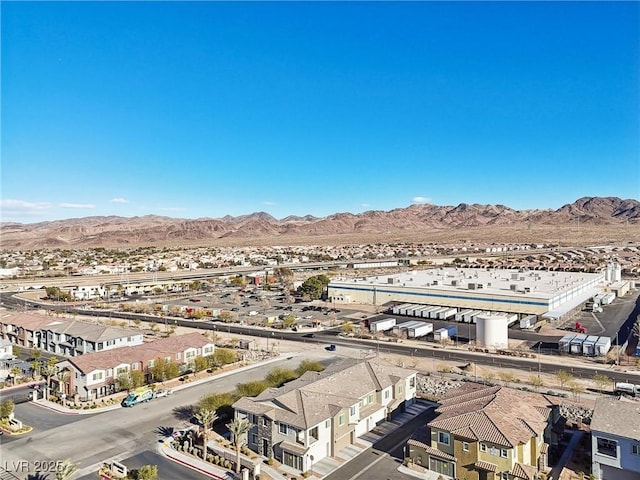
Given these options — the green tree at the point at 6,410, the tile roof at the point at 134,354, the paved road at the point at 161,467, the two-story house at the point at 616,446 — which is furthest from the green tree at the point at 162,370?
the two-story house at the point at 616,446

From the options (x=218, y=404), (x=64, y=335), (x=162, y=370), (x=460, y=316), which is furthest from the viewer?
(x=460, y=316)

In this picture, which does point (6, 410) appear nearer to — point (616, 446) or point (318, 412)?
point (318, 412)

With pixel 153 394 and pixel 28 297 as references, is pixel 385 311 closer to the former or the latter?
pixel 153 394

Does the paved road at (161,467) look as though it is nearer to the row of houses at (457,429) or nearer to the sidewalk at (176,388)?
the row of houses at (457,429)

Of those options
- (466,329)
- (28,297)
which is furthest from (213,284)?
(466,329)

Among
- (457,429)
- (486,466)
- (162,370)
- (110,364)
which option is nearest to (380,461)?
(457,429)

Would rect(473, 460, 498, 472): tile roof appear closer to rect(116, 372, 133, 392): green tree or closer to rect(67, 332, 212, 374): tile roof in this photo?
rect(116, 372, 133, 392): green tree

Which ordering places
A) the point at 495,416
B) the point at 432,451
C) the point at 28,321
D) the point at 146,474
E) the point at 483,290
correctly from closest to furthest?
the point at 146,474
the point at 495,416
the point at 432,451
the point at 28,321
the point at 483,290

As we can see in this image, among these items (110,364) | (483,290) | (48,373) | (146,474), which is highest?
(483,290)

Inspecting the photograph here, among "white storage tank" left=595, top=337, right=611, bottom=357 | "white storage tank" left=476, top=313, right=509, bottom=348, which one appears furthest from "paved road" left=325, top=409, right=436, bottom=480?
"white storage tank" left=595, top=337, right=611, bottom=357

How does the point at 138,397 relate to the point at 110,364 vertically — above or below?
below
